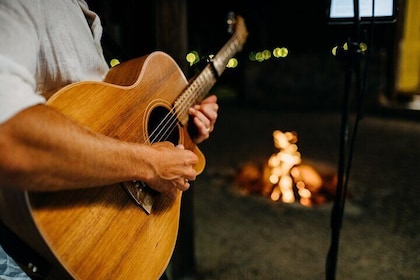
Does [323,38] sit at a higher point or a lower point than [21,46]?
lower

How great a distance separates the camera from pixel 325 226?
3.83 meters

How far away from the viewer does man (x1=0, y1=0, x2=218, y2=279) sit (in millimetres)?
879

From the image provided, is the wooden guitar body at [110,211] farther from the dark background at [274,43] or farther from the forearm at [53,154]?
the dark background at [274,43]

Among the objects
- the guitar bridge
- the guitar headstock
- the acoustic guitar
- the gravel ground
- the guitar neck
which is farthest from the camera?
the gravel ground

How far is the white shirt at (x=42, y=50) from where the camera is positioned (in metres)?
0.89

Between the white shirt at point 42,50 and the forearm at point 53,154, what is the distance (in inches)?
1.7

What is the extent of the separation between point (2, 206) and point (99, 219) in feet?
0.90

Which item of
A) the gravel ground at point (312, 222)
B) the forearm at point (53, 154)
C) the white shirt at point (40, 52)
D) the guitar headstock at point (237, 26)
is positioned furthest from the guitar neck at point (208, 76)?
the gravel ground at point (312, 222)

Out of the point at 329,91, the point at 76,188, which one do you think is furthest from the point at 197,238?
the point at 329,91

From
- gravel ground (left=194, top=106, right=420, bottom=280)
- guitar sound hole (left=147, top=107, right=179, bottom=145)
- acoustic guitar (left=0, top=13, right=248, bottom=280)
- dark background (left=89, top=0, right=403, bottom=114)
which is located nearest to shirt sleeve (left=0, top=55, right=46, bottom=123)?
acoustic guitar (left=0, top=13, right=248, bottom=280)

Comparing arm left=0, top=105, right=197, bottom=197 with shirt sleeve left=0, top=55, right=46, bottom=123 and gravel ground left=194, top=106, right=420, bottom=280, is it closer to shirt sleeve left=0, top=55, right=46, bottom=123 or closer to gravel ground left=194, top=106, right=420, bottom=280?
shirt sleeve left=0, top=55, right=46, bottom=123

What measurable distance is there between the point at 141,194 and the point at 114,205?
0.51 ft

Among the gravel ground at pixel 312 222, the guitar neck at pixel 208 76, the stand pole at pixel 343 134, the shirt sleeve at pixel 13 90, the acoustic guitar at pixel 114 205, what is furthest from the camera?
the gravel ground at pixel 312 222

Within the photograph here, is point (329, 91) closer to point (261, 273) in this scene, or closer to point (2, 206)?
point (261, 273)
